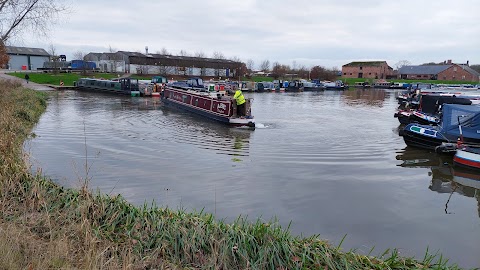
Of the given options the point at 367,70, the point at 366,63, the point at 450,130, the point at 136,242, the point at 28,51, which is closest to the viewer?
the point at 136,242

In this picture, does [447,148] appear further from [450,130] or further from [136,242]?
[136,242]

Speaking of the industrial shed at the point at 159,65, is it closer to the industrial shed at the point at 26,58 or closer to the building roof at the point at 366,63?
the industrial shed at the point at 26,58

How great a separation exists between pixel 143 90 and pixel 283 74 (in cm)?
5123

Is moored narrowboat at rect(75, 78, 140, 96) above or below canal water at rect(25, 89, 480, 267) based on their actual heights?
above

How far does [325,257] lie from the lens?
4492 millimetres

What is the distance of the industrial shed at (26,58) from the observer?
2869 inches

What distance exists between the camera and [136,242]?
475cm

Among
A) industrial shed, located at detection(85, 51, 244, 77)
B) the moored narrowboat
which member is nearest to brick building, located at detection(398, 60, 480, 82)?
industrial shed, located at detection(85, 51, 244, 77)

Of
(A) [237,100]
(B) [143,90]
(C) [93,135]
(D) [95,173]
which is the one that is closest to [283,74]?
(B) [143,90]

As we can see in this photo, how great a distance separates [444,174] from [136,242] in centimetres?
979

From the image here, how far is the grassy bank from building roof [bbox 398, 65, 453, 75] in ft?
316

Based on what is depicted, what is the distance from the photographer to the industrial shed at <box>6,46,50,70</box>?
239 feet

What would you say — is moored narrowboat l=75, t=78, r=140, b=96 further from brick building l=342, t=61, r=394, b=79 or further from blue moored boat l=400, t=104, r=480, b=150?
brick building l=342, t=61, r=394, b=79

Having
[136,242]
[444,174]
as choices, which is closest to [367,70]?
[444,174]
